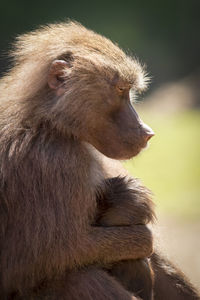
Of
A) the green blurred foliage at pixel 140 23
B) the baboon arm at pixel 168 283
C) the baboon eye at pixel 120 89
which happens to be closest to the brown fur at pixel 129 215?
the baboon arm at pixel 168 283

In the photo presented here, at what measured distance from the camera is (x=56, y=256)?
4367mm

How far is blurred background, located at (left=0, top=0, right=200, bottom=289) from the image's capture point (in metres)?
11.6

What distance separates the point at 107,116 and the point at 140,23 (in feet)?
37.5

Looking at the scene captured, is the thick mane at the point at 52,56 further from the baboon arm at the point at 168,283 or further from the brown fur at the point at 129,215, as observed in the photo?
the baboon arm at the point at 168,283

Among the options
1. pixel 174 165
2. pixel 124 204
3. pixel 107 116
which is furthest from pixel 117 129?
pixel 174 165

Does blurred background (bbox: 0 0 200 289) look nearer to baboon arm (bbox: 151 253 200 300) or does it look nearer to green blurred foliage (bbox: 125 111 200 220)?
green blurred foliage (bbox: 125 111 200 220)

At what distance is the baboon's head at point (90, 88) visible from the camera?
465cm

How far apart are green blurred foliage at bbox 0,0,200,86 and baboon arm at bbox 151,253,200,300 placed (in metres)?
9.96

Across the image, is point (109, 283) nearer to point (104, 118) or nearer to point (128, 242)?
point (128, 242)

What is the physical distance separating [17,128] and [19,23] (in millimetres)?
11342

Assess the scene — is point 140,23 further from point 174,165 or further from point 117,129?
point 117,129

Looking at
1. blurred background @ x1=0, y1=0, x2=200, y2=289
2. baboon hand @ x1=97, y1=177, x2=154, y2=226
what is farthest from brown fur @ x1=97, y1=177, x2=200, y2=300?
blurred background @ x1=0, y1=0, x2=200, y2=289

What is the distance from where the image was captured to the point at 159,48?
15359mm

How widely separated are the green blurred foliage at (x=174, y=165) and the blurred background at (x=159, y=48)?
0.01m
